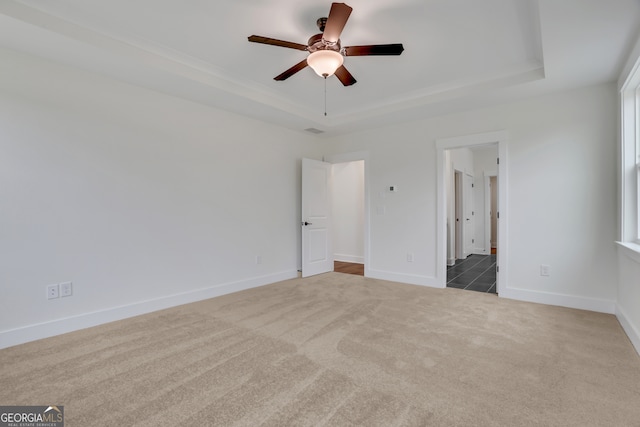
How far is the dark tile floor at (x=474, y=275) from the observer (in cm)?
439

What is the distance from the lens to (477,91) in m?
3.48

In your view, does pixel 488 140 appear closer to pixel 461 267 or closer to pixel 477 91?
pixel 477 91

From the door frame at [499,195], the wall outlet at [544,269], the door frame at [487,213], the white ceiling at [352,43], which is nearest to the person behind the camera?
the white ceiling at [352,43]

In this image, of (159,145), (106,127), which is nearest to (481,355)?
(159,145)

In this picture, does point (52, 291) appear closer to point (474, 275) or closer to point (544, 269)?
point (544, 269)

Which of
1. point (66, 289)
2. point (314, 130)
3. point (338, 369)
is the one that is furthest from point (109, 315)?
point (314, 130)

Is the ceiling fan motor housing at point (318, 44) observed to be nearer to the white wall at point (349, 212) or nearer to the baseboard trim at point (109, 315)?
the baseboard trim at point (109, 315)

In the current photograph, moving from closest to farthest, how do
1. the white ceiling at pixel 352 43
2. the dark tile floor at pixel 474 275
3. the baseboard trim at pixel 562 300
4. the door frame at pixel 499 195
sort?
the white ceiling at pixel 352 43 → the baseboard trim at pixel 562 300 → the door frame at pixel 499 195 → the dark tile floor at pixel 474 275

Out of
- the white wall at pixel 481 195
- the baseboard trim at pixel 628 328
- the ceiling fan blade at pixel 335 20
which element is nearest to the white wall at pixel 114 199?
the ceiling fan blade at pixel 335 20

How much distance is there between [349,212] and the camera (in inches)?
269

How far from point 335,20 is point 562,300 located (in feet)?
12.6

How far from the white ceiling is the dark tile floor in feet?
8.35

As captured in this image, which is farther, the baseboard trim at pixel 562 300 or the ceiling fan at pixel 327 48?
the baseboard trim at pixel 562 300

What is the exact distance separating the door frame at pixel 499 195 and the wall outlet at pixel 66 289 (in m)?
4.37
